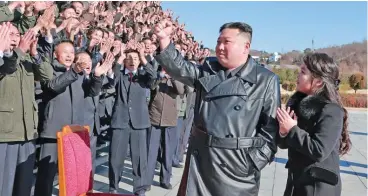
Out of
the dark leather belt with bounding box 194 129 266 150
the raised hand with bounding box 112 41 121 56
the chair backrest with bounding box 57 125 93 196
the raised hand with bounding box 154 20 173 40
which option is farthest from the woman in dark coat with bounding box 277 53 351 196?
the raised hand with bounding box 112 41 121 56

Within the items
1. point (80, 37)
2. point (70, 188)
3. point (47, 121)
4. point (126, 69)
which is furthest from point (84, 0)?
point (70, 188)

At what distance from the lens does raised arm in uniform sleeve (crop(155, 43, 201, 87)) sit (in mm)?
2775

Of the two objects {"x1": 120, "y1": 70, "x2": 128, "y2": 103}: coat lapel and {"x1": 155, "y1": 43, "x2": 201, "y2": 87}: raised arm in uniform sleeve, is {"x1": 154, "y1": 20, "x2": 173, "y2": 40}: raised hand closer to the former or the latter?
{"x1": 155, "y1": 43, "x2": 201, "y2": 87}: raised arm in uniform sleeve

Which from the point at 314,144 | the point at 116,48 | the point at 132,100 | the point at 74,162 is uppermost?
the point at 116,48

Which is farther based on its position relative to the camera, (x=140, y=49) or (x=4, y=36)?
(x=140, y=49)

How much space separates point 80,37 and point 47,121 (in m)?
1.72

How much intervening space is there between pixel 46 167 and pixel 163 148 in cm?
222

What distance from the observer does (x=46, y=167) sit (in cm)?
439

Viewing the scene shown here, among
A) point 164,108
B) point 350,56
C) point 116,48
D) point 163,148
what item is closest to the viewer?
point 116,48

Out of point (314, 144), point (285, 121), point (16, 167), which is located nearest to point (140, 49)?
point (16, 167)

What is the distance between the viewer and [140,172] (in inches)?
216

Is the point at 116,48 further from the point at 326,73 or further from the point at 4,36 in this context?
the point at 326,73

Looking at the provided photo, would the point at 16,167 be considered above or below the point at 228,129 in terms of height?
below

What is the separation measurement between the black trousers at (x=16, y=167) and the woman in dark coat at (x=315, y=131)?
212 cm
